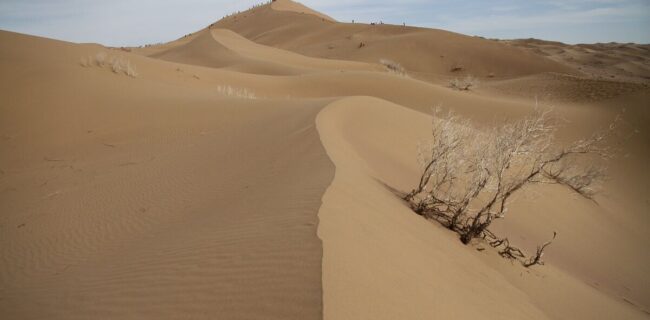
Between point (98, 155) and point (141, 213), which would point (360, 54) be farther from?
point (141, 213)

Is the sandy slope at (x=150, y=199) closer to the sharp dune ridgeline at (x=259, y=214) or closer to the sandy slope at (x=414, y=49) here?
the sharp dune ridgeline at (x=259, y=214)

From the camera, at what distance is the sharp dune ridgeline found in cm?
228

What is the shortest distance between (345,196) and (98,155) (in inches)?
216

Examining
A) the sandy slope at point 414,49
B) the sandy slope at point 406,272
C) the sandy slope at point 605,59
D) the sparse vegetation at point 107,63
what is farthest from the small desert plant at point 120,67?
the sandy slope at point 605,59

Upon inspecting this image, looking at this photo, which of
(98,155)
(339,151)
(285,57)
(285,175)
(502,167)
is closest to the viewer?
(502,167)

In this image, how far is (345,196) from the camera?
10.8ft

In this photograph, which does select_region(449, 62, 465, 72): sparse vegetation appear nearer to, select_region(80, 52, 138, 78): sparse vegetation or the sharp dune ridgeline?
the sharp dune ridgeline

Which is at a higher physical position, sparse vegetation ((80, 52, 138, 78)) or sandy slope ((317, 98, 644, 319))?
sparse vegetation ((80, 52, 138, 78))

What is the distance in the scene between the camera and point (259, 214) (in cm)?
322

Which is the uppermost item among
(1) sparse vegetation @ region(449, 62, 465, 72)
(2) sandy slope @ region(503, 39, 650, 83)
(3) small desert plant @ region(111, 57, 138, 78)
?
(2) sandy slope @ region(503, 39, 650, 83)

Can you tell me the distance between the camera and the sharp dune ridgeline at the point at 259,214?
228 cm

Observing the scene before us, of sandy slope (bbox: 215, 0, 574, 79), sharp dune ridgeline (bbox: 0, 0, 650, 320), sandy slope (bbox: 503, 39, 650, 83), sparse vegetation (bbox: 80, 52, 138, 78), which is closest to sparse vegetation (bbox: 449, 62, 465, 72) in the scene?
sandy slope (bbox: 215, 0, 574, 79)

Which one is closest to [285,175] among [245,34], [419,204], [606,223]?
[419,204]

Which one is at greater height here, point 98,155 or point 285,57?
point 285,57
